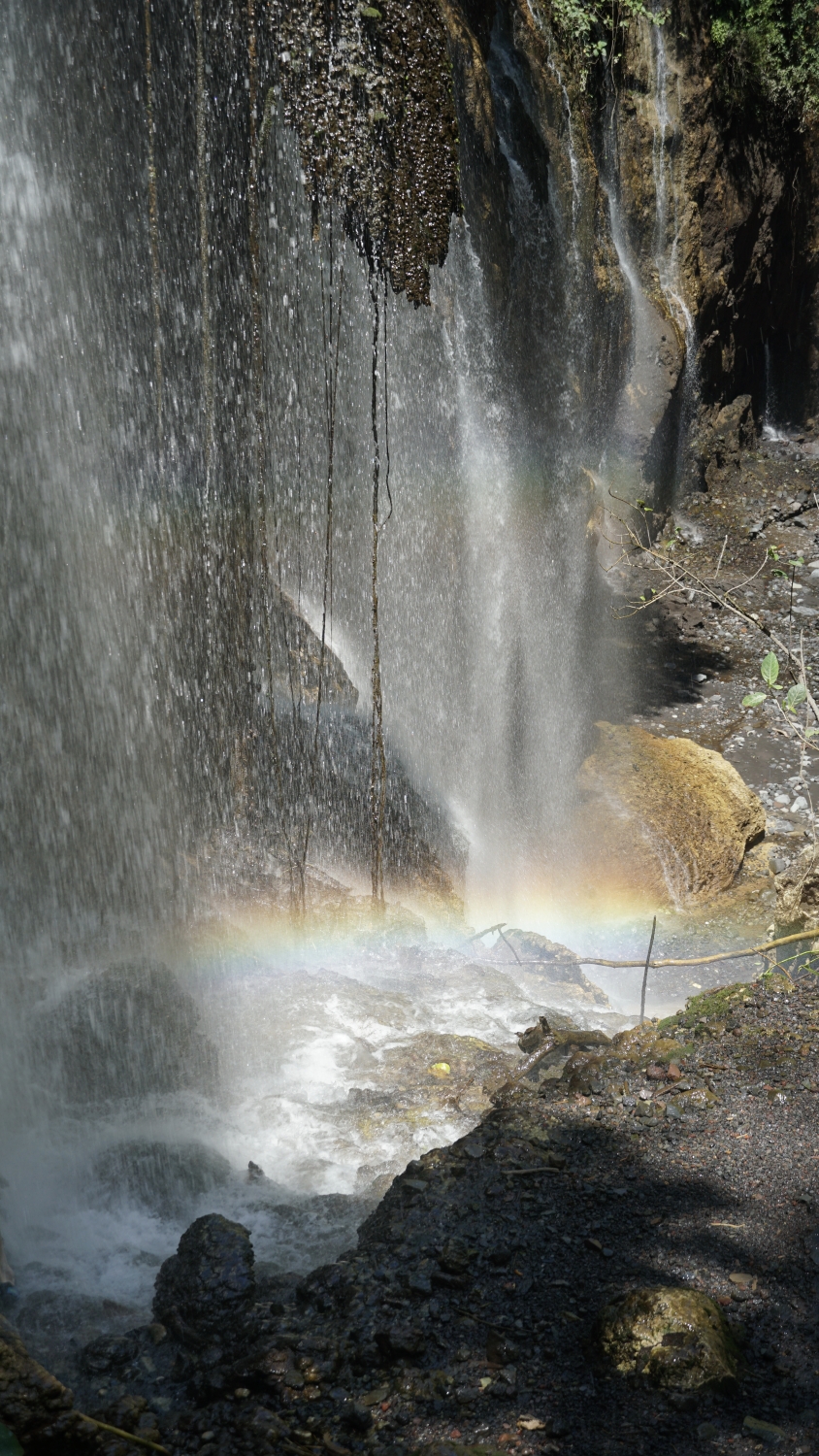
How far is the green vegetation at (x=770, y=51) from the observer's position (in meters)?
10.1

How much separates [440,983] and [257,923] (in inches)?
44.3

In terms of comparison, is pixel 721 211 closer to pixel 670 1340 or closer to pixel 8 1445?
pixel 670 1340

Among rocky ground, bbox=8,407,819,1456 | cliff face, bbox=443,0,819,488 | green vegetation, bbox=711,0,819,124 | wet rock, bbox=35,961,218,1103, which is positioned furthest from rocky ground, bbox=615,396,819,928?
wet rock, bbox=35,961,218,1103

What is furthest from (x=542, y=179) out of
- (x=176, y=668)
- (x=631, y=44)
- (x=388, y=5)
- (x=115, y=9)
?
(x=176, y=668)

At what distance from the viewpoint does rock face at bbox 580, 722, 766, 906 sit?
21.3ft

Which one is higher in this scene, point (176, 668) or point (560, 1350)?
point (176, 668)

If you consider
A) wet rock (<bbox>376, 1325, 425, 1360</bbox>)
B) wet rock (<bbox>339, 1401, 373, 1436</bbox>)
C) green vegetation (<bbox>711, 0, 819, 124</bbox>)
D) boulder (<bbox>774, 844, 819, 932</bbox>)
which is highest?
green vegetation (<bbox>711, 0, 819, 124</bbox>)

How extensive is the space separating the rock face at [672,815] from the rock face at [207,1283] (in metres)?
4.41

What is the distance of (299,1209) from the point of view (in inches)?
127

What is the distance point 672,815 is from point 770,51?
9035 mm

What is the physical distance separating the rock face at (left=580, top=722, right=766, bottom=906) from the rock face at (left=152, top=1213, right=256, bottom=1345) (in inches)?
173

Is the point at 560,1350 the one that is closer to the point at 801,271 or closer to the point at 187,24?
the point at 187,24

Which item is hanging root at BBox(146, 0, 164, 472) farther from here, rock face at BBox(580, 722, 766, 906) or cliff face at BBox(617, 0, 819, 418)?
cliff face at BBox(617, 0, 819, 418)

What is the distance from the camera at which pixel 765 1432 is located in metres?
1.70
